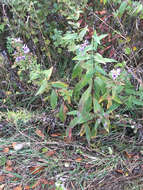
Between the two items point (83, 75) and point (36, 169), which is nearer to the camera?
point (83, 75)

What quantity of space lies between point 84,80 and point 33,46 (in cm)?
88

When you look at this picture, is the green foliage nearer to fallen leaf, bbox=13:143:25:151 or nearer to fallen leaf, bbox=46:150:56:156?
fallen leaf, bbox=46:150:56:156

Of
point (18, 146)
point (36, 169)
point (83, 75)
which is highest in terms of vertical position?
point (83, 75)

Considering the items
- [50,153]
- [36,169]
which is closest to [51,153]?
[50,153]

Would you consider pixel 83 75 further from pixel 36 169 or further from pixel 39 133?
pixel 36 169

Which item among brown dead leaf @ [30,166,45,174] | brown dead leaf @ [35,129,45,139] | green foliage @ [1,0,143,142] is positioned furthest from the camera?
brown dead leaf @ [35,129,45,139]

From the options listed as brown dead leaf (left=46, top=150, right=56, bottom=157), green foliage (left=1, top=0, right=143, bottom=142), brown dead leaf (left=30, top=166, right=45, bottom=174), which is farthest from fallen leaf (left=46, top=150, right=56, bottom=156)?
green foliage (left=1, top=0, right=143, bottom=142)

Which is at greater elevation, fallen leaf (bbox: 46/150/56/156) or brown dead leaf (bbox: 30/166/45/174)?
fallen leaf (bbox: 46/150/56/156)

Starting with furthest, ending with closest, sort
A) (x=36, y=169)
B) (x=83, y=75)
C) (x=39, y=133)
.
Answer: (x=39, y=133)
(x=36, y=169)
(x=83, y=75)

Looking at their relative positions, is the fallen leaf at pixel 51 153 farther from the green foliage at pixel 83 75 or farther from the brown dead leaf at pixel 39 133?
the green foliage at pixel 83 75

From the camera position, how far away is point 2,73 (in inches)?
78.2

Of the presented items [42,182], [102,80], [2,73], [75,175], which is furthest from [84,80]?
[2,73]

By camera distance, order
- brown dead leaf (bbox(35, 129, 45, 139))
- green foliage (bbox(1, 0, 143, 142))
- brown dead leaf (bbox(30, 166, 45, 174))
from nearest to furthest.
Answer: green foliage (bbox(1, 0, 143, 142)) < brown dead leaf (bbox(30, 166, 45, 174)) < brown dead leaf (bbox(35, 129, 45, 139))

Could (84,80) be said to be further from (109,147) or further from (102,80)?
(109,147)
